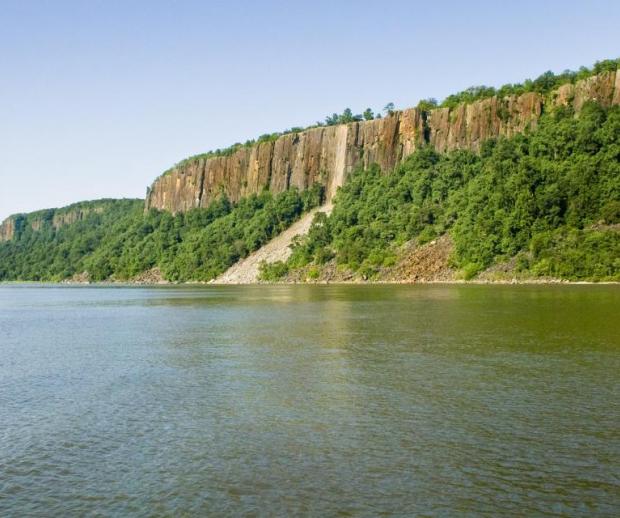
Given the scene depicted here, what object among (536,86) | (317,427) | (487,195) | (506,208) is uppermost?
(536,86)

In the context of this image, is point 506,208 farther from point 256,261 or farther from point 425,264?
point 256,261

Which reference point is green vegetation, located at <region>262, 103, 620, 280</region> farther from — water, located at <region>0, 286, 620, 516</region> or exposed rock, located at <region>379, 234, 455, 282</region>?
water, located at <region>0, 286, 620, 516</region>

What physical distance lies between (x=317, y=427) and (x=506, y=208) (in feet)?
403

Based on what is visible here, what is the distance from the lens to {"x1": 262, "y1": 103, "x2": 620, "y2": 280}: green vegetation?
116188 mm

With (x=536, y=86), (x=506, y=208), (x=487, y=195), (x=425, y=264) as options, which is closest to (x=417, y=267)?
(x=425, y=264)

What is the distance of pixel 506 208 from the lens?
5241 inches

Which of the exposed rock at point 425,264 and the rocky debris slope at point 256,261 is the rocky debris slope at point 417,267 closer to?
the exposed rock at point 425,264

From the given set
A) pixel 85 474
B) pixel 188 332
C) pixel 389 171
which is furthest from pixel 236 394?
pixel 389 171

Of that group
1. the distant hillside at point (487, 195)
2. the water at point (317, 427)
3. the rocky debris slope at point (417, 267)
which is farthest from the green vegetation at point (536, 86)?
the water at point (317, 427)

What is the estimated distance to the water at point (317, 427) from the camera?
41.7 ft

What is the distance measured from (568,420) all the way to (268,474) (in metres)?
8.66

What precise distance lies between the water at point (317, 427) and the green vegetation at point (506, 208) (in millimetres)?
84155

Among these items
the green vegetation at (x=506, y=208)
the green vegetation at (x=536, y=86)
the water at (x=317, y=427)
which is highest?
the green vegetation at (x=536, y=86)

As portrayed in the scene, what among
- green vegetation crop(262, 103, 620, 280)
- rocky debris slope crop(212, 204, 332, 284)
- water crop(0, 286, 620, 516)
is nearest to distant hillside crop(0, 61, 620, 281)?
green vegetation crop(262, 103, 620, 280)
